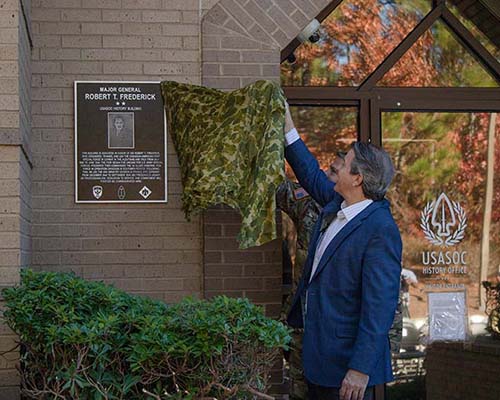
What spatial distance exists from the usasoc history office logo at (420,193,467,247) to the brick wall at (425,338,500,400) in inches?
29.5

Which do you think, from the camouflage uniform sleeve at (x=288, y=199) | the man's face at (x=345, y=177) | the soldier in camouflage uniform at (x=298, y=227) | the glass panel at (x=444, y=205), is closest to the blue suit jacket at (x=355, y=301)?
the man's face at (x=345, y=177)

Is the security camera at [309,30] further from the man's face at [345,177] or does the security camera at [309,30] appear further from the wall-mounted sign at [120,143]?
the man's face at [345,177]

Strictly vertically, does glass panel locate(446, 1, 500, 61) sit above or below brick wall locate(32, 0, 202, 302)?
above

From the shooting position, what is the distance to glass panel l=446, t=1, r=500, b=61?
21.9 feet

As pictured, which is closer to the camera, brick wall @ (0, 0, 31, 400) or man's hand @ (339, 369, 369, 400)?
man's hand @ (339, 369, 369, 400)

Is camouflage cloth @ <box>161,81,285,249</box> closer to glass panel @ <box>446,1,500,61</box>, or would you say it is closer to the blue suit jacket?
the blue suit jacket

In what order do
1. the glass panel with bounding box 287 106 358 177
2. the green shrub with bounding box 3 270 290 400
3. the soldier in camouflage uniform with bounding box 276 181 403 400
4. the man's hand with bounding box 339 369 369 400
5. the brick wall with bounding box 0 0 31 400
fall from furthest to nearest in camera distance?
the glass panel with bounding box 287 106 358 177
the soldier in camouflage uniform with bounding box 276 181 403 400
the brick wall with bounding box 0 0 31 400
the man's hand with bounding box 339 369 369 400
the green shrub with bounding box 3 270 290 400

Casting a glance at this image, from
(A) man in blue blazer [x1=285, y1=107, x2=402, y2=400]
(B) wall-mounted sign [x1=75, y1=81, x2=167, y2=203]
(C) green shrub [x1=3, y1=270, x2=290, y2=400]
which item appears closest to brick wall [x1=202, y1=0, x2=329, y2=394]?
(B) wall-mounted sign [x1=75, y1=81, x2=167, y2=203]

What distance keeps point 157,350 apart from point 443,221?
340 cm

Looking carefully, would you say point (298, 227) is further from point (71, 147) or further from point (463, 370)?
point (463, 370)

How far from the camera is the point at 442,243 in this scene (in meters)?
6.67

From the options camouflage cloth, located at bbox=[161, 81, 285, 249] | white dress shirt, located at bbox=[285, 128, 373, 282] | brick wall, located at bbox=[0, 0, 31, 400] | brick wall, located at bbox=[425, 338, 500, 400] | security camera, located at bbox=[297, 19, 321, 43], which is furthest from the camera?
brick wall, located at bbox=[425, 338, 500, 400]

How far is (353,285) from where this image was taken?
461 cm

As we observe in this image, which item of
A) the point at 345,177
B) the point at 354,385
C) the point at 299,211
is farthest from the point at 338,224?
the point at 299,211
